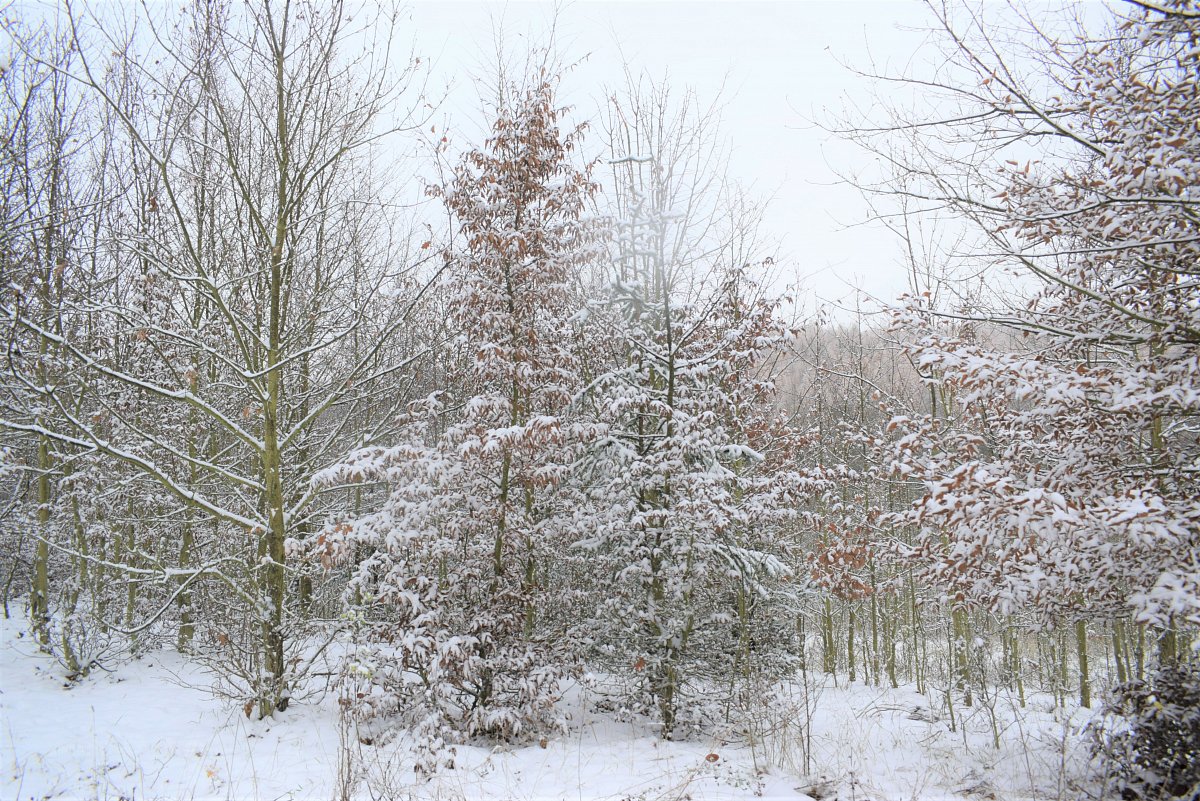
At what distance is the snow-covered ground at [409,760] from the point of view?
475 cm

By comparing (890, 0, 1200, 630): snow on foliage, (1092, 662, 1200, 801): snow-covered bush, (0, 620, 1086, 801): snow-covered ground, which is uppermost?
(890, 0, 1200, 630): snow on foliage

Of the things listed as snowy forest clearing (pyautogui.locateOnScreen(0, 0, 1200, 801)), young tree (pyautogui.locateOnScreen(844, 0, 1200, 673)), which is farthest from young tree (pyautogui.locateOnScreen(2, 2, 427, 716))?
young tree (pyautogui.locateOnScreen(844, 0, 1200, 673))

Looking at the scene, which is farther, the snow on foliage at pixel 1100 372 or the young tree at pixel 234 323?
the young tree at pixel 234 323

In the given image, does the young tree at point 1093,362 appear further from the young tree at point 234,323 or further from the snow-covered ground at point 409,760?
the young tree at point 234,323

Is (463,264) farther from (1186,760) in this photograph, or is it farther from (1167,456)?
(1186,760)

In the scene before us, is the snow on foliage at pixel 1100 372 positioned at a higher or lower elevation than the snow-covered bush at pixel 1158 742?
higher

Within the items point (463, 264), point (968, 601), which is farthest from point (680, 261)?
point (968, 601)

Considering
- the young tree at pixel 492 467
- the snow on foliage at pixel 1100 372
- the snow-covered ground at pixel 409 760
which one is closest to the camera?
the snow on foliage at pixel 1100 372

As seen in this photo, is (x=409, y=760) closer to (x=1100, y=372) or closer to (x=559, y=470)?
(x=559, y=470)

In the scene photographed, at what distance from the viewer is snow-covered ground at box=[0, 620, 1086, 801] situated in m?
4.75

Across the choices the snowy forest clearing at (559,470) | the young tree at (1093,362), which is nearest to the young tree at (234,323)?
the snowy forest clearing at (559,470)

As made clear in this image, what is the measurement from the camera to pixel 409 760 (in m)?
5.41

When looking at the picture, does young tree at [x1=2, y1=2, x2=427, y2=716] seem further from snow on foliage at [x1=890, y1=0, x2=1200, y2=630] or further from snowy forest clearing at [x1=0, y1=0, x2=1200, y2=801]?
snow on foliage at [x1=890, y1=0, x2=1200, y2=630]

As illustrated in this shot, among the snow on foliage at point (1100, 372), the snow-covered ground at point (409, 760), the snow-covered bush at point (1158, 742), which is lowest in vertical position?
the snow-covered ground at point (409, 760)
